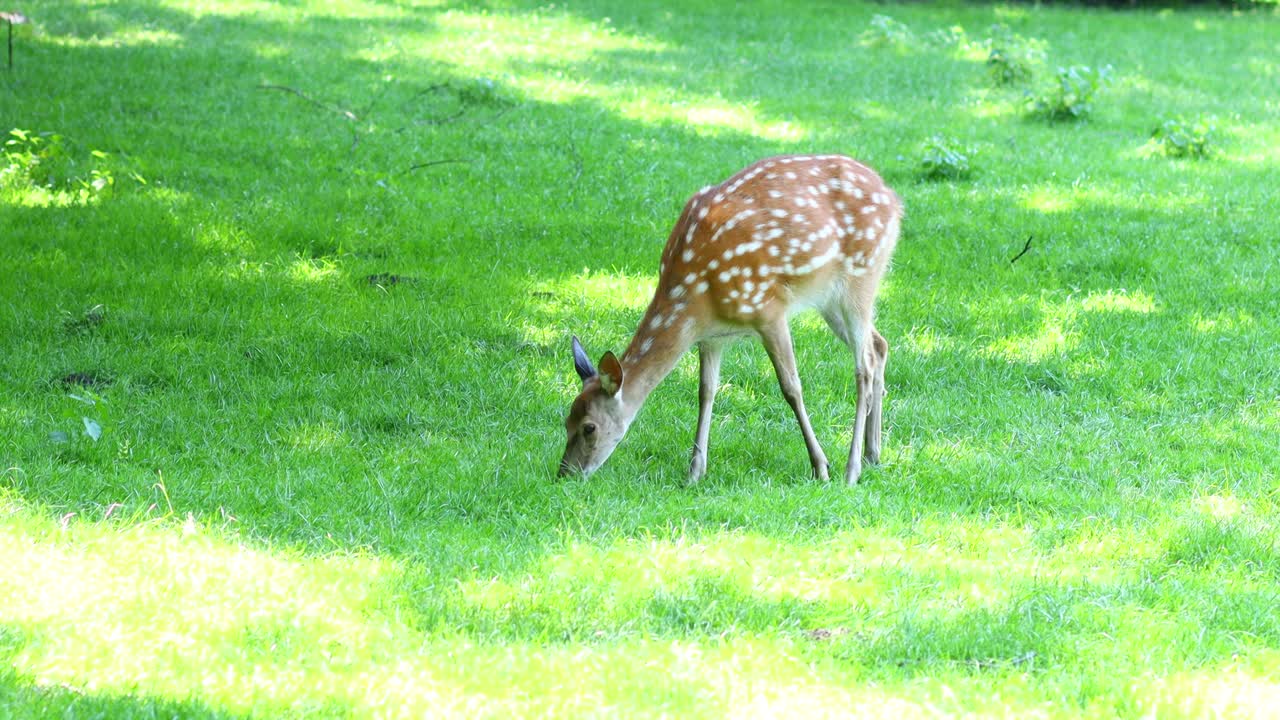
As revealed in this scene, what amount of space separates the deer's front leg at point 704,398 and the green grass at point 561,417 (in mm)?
130

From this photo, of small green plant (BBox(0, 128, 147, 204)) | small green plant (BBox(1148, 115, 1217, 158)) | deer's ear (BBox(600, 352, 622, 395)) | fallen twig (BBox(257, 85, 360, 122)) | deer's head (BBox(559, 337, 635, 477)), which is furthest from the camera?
fallen twig (BBox(257, 85, 360, 122))

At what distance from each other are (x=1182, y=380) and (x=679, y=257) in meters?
3.42

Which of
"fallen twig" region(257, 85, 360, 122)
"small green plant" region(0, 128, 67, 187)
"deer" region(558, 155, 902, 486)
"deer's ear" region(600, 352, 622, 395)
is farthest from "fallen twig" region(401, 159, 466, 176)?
"deer's ear" region(600, 352, 622, 395)

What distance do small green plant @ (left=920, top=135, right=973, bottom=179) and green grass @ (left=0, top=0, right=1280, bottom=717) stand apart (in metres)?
0.22

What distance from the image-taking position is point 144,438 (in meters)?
7.24

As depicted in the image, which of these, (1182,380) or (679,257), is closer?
(679,257)

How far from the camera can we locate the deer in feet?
22.5

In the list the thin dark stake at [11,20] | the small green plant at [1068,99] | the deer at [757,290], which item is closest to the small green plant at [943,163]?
the small green plant at [1068,99]

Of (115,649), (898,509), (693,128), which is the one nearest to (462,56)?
(693,128)

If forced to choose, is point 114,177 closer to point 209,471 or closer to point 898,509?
point 209,471

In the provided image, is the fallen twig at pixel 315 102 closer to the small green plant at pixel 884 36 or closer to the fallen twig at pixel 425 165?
the fallen twig at pixel 425 165

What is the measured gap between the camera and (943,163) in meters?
12.3

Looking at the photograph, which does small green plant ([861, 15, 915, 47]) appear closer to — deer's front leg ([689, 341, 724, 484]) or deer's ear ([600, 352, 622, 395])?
deer's front leg ([689, 341, 724, 484])

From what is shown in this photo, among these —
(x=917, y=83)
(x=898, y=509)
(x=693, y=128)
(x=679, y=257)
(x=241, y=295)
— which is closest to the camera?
(x=898, y=509)
